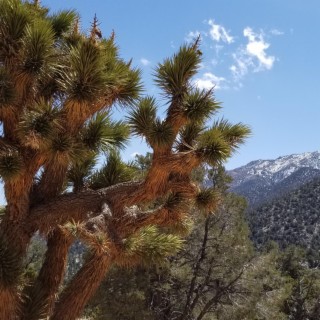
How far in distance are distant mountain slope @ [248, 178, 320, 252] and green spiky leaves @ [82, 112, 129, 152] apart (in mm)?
82291

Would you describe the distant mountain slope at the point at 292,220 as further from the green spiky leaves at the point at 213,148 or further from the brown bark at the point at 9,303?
the brown bark at the point at 9,303

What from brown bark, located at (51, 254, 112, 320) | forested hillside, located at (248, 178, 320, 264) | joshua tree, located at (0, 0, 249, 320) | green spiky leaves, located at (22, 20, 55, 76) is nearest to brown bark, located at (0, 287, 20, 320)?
joshua tree, located at (0, 0, 249, 320)

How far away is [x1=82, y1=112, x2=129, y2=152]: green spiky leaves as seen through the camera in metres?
6.15

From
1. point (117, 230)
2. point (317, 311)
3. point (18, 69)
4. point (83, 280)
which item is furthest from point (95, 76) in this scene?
point (317, 311)

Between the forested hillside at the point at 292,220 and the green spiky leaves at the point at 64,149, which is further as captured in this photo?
the forested hillside at the point at 292,220

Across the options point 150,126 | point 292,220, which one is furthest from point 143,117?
point 292,220

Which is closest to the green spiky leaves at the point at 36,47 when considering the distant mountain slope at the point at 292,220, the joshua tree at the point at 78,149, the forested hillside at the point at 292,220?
the joshua tree at the point at 78,149

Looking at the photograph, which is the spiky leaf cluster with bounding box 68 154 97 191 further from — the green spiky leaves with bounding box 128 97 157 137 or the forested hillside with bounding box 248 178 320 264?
the forested hillside with bounding box 248 178 320 264

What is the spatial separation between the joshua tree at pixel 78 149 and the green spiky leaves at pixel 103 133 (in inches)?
0.6

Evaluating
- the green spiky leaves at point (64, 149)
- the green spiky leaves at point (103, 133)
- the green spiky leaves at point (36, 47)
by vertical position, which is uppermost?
the green spiky leaves at point (36, 47)

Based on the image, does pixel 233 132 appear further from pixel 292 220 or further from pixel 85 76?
pixel 292 220

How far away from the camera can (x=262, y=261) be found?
15.5 meters

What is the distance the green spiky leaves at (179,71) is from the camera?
542 centimetres

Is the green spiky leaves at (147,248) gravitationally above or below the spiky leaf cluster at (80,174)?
below
